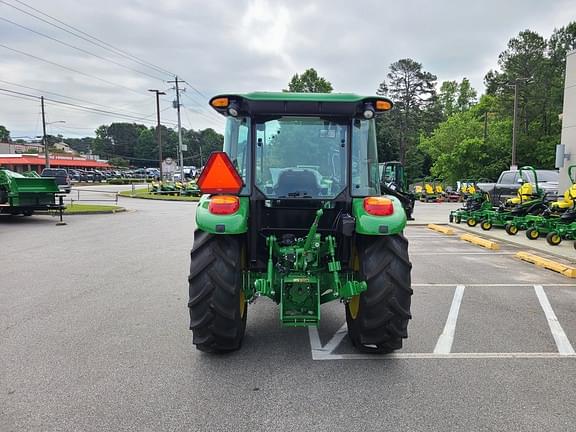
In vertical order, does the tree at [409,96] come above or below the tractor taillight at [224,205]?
above

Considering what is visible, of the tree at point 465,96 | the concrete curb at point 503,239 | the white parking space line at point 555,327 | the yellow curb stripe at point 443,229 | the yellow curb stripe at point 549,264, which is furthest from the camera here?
the tree at point 465,96

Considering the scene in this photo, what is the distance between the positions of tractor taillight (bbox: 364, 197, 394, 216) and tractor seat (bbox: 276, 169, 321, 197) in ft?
1.71

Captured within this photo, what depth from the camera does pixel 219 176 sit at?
3863mm

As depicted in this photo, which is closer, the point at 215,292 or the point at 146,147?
the point at 215,292

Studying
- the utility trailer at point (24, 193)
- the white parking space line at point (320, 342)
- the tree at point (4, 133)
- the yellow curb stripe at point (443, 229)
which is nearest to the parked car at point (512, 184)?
the yellow curb stripe at point (443, 229)

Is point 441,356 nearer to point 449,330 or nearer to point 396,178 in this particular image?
point 449,330

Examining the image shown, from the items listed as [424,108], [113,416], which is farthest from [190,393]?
[424,108]

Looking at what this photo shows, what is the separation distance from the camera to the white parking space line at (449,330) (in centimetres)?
453

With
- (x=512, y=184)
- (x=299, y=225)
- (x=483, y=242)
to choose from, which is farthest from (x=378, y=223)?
(x=512, y=184)

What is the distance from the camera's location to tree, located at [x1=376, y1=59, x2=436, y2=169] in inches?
2441

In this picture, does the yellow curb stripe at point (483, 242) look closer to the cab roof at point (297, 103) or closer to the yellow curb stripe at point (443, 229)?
the yellow curb stripe at point (443, 229)

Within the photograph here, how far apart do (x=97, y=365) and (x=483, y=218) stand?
1374 centimetres

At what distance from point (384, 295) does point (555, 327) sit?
8.43 ft

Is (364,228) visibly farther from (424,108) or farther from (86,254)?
(424,108)
